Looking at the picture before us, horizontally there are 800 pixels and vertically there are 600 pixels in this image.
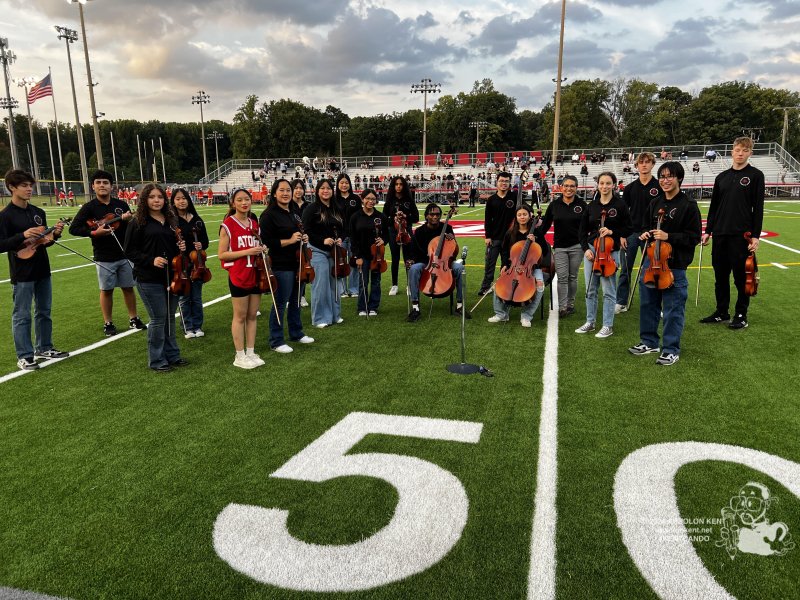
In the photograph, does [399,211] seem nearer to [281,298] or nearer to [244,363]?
[281,298]

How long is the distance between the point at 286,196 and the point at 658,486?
15.6 feet

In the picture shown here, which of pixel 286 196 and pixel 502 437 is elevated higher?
pixel 286 196

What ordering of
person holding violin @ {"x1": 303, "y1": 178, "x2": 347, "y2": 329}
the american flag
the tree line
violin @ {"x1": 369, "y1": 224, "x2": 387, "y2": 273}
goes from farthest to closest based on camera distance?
the tree line, the american flag, violin @ {"x1": 369, "y1": 224, "x2": 387, "y2": 273}, person holding violin @ {"x1": 303, "y1": 178, "x2": 347, "y2": 329}

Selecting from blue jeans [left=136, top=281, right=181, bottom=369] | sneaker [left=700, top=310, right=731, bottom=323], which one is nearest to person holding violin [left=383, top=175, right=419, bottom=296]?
blue jeans [left=136, top=281, right=181, bottom=369]

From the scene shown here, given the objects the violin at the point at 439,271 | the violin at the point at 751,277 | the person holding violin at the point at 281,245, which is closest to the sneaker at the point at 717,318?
the violin at the point at 751,277

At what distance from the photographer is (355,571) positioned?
259cm

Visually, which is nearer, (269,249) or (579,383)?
(579,383)

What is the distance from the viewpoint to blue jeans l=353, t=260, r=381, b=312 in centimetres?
780

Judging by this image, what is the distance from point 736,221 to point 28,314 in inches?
337

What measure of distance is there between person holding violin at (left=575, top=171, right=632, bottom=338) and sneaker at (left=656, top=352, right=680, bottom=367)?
103cm

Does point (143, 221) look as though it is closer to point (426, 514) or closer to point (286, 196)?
point (286, 196)

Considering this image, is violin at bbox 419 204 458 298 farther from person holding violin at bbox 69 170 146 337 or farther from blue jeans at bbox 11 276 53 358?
blue jeans at bbox 11 276 53 358

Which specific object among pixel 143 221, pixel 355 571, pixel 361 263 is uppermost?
pixel 143 221

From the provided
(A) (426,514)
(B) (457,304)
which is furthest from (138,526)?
(B) (457,304)
